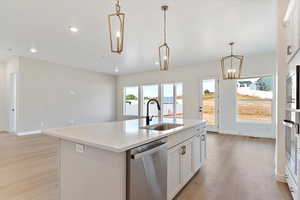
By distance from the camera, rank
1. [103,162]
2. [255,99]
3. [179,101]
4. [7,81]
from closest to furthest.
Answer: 1. [103,162]
2. [255,99]
3. [7,81]
4. [179,101]

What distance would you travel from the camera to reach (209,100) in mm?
6422

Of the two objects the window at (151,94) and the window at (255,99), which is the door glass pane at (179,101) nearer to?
the window at (151,94)

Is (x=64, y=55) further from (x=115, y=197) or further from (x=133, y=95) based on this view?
(x=115, y=197)

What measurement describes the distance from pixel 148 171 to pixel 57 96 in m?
6.42

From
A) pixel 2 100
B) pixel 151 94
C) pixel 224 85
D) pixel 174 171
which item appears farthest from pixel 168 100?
pixel 2 100

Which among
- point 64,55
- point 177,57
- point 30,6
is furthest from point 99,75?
point 30,6

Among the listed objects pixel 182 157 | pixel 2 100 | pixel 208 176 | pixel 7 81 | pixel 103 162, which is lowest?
pixel 208 176

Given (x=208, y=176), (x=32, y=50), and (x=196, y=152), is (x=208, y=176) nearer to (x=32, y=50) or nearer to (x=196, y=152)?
(x=196, y=152)

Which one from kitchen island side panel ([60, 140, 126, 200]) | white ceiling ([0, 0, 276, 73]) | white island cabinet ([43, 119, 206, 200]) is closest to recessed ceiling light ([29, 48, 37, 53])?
white ceiling ([0, 0, 276, 73])

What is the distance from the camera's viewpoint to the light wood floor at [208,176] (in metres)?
2.08

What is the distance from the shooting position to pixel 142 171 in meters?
1.41

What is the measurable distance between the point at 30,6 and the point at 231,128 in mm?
6548

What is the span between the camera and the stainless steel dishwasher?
1.29m

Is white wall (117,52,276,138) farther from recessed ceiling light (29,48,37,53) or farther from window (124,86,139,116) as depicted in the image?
recessed ceiling light (29,48,37,53)
